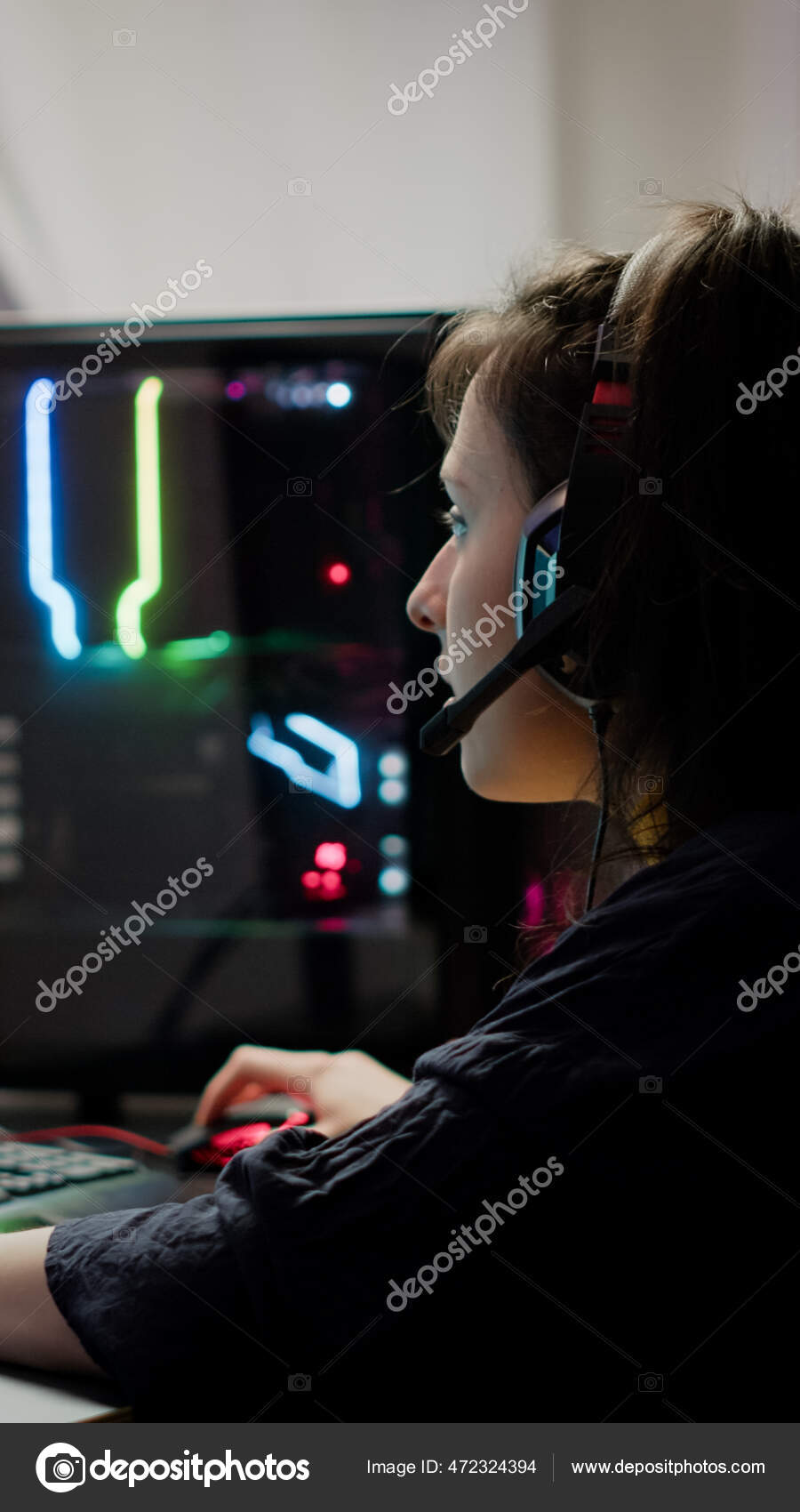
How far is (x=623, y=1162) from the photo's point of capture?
41 centimetres

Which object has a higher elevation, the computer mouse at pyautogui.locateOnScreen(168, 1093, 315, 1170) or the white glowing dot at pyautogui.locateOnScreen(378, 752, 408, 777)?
the white glowing dot at pyautogui.locateOnScreen(378, 752, 408, 777)

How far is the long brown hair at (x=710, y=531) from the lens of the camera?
0.50 metres

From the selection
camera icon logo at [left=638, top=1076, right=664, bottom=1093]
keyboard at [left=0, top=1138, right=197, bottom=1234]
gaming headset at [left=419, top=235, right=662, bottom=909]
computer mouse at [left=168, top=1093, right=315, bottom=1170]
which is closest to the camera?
camera icon logo at [left=638, top=1076, right=664, bottom=1093]

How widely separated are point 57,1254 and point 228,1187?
3.4 inches

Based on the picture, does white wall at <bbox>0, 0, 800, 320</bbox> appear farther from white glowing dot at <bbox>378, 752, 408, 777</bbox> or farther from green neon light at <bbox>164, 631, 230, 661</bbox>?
white glowing dot at <bbox>378, 752, 408, 777</bbox>

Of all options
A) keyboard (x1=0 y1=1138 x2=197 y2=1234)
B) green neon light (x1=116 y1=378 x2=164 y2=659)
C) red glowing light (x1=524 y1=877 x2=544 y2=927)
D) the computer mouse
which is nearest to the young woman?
keyboard (x1=0 y1=1138 x2=197 y2=1234)

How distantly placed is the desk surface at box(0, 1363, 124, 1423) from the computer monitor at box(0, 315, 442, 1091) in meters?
0.53

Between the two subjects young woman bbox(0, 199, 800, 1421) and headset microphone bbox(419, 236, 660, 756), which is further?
headset microphone bbox(419, 236, 660, 756)

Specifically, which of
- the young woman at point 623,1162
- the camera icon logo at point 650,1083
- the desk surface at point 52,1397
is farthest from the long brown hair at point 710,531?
the desk surface at point 52,1397

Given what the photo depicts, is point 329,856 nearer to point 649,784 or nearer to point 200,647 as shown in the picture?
point 200,647

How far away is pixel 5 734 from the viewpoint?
1.01 metres

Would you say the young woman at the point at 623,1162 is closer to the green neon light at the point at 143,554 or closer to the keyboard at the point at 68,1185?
the keyboard at the point at 68,1185

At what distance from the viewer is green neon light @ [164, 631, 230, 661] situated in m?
0.99

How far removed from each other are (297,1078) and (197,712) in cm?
34
